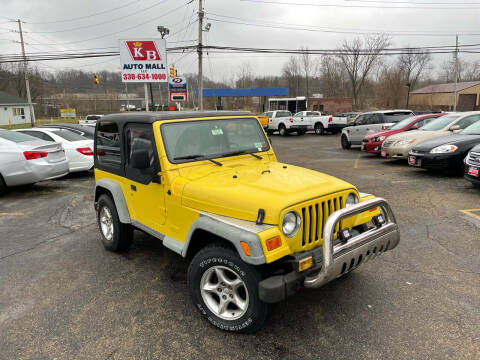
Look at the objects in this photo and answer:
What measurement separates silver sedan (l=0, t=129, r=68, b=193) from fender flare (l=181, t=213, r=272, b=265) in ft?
20.8

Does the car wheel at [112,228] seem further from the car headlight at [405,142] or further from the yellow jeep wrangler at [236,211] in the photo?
the car headlight at [405,142]

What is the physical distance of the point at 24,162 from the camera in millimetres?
7496

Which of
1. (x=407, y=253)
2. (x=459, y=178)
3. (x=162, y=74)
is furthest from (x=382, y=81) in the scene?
(x=407, y=253)

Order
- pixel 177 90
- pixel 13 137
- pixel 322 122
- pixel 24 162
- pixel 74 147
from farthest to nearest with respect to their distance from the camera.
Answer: pixel 322 122
pixel 177 90
pixel 74 147
pixel 13 137
pixel 24 162

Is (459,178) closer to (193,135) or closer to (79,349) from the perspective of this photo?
(193,135)

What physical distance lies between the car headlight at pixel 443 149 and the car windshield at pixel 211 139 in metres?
6.14

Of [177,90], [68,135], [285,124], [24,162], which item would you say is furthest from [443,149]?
[177,90]

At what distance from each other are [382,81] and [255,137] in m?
60.2

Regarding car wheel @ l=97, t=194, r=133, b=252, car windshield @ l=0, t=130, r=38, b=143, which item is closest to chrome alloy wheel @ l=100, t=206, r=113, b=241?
car wheel @ l=97, t=194, r=133, b=252

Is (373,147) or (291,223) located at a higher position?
(291,223)

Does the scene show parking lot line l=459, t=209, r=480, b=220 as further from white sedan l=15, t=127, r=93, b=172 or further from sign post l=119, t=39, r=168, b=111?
sign post l=119, t=39, r=168, b=111

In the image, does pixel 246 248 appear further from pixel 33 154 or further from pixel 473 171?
pixel 33 154

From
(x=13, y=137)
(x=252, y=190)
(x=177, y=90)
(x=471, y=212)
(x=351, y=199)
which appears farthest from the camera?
(x=177, y=90)

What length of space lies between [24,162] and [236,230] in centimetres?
697
